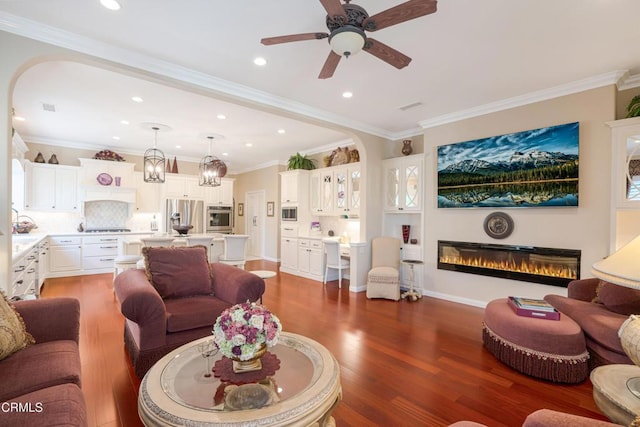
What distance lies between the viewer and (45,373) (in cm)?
150

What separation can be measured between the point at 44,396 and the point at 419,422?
2.04 meters

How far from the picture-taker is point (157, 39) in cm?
272

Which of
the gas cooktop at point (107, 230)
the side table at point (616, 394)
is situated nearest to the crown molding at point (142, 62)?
the side table at point (616, 394)

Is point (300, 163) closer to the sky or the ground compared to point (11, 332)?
closer to the sky

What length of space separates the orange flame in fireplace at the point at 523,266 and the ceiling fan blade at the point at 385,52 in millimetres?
3212

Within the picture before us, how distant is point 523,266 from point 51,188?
28.8 ft

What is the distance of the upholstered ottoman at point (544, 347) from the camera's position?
239 centimetres

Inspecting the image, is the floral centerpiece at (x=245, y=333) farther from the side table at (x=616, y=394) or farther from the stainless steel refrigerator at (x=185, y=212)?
the stainless steel refrigerator at (x=185, y=212)

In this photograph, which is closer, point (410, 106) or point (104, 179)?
point (410, 106)

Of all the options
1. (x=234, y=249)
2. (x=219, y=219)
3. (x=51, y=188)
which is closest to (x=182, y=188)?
(x=219, y=219)

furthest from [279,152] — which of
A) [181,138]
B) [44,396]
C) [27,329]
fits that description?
[44,396]

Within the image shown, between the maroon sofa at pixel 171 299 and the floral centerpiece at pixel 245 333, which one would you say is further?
the maroon sofa at pixel 171 299

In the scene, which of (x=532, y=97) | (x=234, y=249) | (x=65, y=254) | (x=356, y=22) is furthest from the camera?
(x=65, y=254)

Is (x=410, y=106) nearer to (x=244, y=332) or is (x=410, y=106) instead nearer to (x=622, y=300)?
(x=622, y=300)
